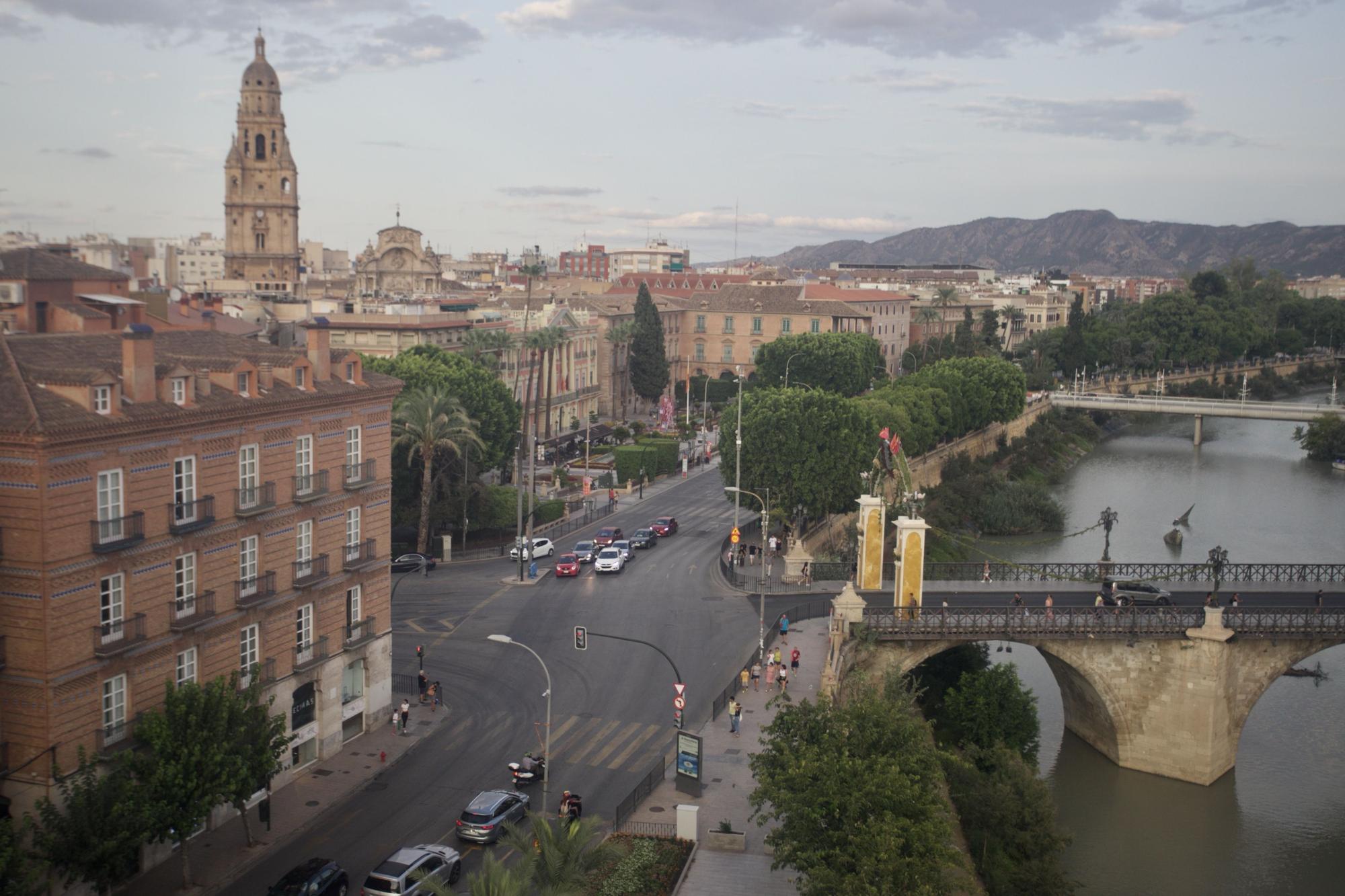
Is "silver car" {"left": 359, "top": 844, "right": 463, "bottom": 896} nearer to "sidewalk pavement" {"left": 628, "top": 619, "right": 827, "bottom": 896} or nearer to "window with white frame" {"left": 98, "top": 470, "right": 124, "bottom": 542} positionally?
"sidewalk pavement" {"left": 628, "top": 619, "right": 827, "bottom": 896}

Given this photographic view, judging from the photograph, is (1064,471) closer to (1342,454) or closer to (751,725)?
(1342,454)

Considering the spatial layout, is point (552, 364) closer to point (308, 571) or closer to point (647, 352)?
point (647, 352)

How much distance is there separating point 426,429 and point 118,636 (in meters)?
35.5

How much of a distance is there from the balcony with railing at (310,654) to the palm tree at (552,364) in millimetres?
61207

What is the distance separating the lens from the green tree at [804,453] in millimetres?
73000

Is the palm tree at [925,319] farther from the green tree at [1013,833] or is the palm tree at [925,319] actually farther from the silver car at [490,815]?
the silver car at [490,815]

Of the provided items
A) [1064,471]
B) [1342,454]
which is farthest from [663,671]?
[1342,454]

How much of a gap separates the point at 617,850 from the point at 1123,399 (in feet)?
381

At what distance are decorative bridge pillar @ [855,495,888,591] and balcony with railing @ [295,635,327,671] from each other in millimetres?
25213

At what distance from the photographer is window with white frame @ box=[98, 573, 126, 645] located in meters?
33.1

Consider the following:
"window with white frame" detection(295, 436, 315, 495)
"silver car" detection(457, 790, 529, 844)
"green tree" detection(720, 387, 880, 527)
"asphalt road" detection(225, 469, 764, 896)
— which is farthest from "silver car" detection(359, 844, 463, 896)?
"green tree" detection(720, 387, 880, 527)

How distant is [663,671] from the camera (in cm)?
5194

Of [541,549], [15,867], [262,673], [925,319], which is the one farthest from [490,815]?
[925,319]

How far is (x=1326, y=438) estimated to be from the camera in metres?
120
